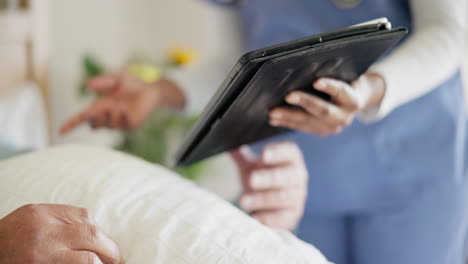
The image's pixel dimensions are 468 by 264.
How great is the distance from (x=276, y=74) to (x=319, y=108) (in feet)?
0.51

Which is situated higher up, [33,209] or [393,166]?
[33,209]

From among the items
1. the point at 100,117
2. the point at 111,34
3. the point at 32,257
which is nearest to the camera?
the point at 32,257

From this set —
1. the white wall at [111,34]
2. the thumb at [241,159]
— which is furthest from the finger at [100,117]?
the white wall at [111,34]

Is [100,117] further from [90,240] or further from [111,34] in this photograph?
[111,34]

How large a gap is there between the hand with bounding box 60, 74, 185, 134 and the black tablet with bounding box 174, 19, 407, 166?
37 cm

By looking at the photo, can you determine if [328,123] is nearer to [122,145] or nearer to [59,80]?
[122,145]

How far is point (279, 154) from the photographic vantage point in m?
0.78

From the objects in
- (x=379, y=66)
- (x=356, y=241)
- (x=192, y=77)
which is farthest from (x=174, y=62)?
(x=379, y=66)

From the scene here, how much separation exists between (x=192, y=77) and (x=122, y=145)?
756mm

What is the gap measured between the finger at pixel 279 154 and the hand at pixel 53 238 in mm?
371

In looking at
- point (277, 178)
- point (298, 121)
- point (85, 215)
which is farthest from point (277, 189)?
point (85, 215)

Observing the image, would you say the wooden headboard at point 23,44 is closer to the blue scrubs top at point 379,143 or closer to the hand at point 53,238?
the blue scrubs top at point 379,143

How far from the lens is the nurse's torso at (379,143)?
904 mm

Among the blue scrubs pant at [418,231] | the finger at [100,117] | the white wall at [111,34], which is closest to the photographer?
the blue scrubs pant at [418,231]
